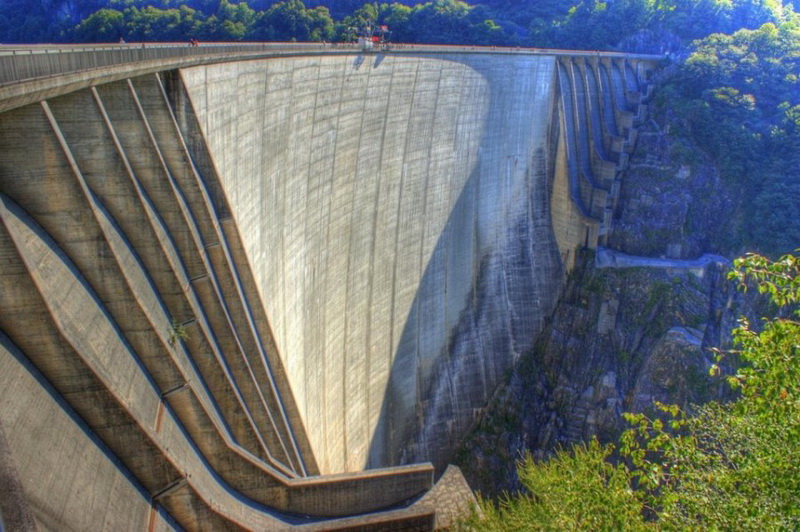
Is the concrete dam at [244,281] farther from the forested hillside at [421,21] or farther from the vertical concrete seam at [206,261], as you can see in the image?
the forested hillside at [421,21]

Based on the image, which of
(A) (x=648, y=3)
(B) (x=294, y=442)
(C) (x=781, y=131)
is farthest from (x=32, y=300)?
(A) (x=648, y=3)

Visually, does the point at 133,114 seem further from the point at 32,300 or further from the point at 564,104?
the point at 564,104

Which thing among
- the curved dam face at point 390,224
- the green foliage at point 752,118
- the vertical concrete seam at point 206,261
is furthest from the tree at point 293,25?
the vertical concrete seam at point 206,261

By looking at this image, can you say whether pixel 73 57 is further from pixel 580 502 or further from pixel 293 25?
pixel 293 25

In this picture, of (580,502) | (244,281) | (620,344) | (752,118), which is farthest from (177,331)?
(752,118)

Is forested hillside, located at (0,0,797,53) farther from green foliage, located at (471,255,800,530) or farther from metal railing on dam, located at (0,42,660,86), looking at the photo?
green foliage, located at (471,255,800,530)

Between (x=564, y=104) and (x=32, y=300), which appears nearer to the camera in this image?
(x=32, y=300)

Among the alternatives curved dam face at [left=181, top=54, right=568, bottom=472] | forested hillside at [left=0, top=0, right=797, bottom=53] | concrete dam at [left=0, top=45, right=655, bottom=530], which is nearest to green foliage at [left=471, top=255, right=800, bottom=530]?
concrete dam at [left=0, top=45, right=655, bottom=530]
